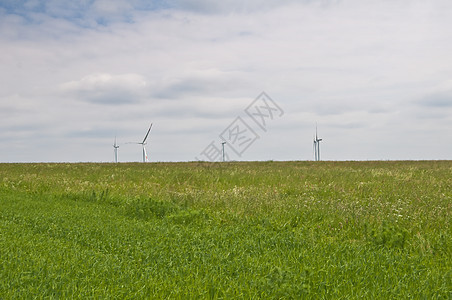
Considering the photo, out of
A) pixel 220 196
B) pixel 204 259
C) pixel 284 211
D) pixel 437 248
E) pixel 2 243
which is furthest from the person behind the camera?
pixel 220 196

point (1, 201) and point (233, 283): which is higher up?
point (1, 201)

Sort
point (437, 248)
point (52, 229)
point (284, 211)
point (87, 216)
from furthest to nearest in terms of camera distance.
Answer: point (284, 211)
point (87, 216)
point (52, 229)
point (437, 248)

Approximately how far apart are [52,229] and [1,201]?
471 centimetres

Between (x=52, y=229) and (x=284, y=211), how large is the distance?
503cm

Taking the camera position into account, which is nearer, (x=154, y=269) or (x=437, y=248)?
(x=154, y=269)

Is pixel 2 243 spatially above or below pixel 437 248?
above

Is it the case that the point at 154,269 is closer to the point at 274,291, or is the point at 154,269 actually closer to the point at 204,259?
the point at 204,259

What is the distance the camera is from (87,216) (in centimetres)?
862

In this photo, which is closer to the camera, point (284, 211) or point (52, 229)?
point (52, 229)

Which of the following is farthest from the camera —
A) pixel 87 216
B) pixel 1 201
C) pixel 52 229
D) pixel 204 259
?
pixel 1 201

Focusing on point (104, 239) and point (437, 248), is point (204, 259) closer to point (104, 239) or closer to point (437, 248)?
point (104, 239)

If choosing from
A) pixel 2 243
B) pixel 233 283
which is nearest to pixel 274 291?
pixel 233 283

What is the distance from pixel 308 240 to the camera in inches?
265

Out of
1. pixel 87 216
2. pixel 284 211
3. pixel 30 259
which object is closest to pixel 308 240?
pixel 284 211
